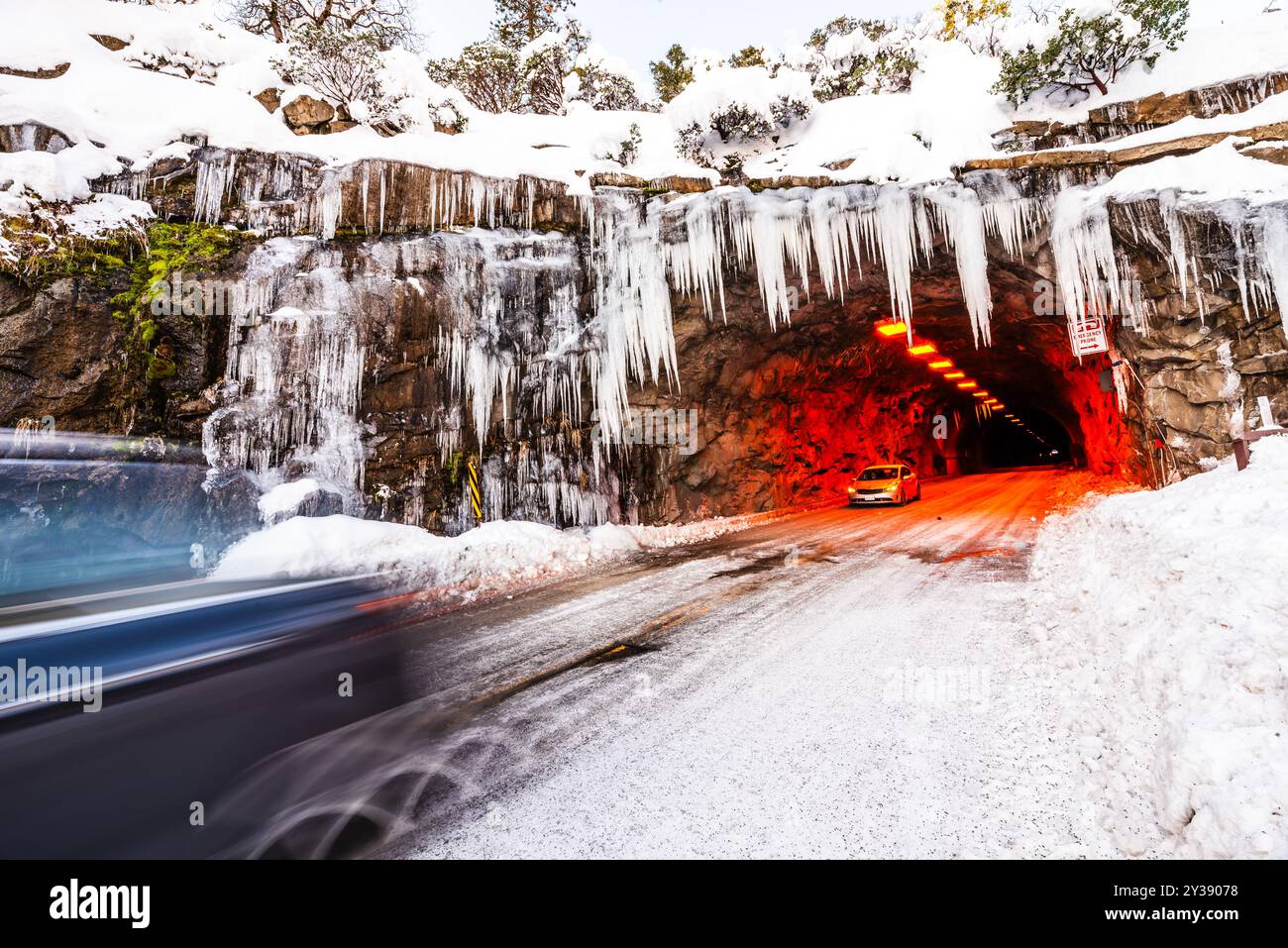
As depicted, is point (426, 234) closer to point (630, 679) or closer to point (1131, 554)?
point (630, 679)

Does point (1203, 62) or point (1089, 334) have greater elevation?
point (1203, 62)

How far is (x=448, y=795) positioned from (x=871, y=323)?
773 inches

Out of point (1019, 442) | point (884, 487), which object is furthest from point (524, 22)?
point (1019, 442)

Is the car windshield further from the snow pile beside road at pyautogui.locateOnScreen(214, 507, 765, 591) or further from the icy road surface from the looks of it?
the icy road surface

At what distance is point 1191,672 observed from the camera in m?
2.83

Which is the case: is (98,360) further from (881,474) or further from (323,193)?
(881,474)

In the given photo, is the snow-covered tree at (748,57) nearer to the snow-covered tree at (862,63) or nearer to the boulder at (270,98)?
the snow-covered tree at (862,63)

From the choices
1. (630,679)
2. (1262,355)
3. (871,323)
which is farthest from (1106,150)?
(630,679)

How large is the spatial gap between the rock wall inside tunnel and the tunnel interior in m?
0.16

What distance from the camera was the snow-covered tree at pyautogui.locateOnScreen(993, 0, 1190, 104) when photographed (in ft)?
40.5

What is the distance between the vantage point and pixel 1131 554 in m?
5.24

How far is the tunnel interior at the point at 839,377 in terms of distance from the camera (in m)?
15.8

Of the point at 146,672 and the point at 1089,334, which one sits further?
the point at 1089,334

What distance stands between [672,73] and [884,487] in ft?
64.9
